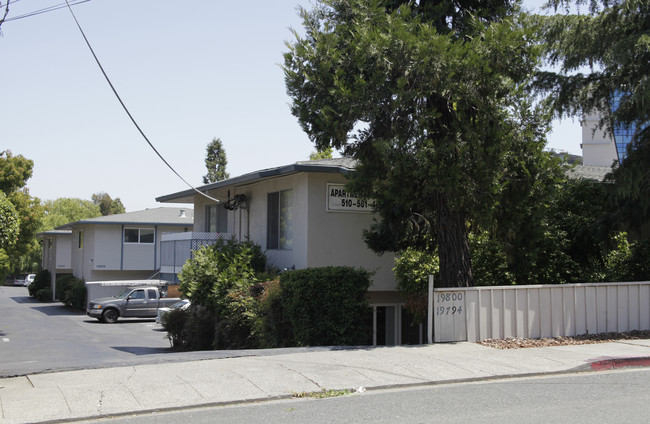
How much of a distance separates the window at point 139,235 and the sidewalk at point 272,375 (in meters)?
32.8

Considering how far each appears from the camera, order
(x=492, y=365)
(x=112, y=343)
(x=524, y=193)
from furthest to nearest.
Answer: (x=112, y=343) → (x=524, y=193) → (x=492, y=365)

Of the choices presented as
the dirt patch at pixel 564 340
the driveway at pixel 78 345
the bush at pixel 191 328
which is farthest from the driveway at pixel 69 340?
the dirt patch at pixel 564 340

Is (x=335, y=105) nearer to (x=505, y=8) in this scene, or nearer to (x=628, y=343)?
(x=505, y=8)

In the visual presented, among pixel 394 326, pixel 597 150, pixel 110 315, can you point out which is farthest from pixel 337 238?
pixel 597 150

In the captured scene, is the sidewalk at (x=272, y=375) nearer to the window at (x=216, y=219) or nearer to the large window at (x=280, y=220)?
the large window at (x=280, y=220)

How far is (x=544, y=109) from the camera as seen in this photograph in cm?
1383

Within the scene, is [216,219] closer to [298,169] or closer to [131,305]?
[298,169]

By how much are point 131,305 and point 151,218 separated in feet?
36.3

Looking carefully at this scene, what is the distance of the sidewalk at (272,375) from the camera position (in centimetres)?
785

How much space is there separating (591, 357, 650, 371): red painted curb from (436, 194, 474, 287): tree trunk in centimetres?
354

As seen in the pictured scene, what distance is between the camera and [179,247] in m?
22.9

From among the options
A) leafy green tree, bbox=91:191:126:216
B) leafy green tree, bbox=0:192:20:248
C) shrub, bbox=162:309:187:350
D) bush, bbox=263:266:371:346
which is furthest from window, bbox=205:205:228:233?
leafy green tree, bbox=91:191:126:216

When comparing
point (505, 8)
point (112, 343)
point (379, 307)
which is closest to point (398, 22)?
point (505, 8)

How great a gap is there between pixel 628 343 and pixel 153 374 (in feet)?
29.9
